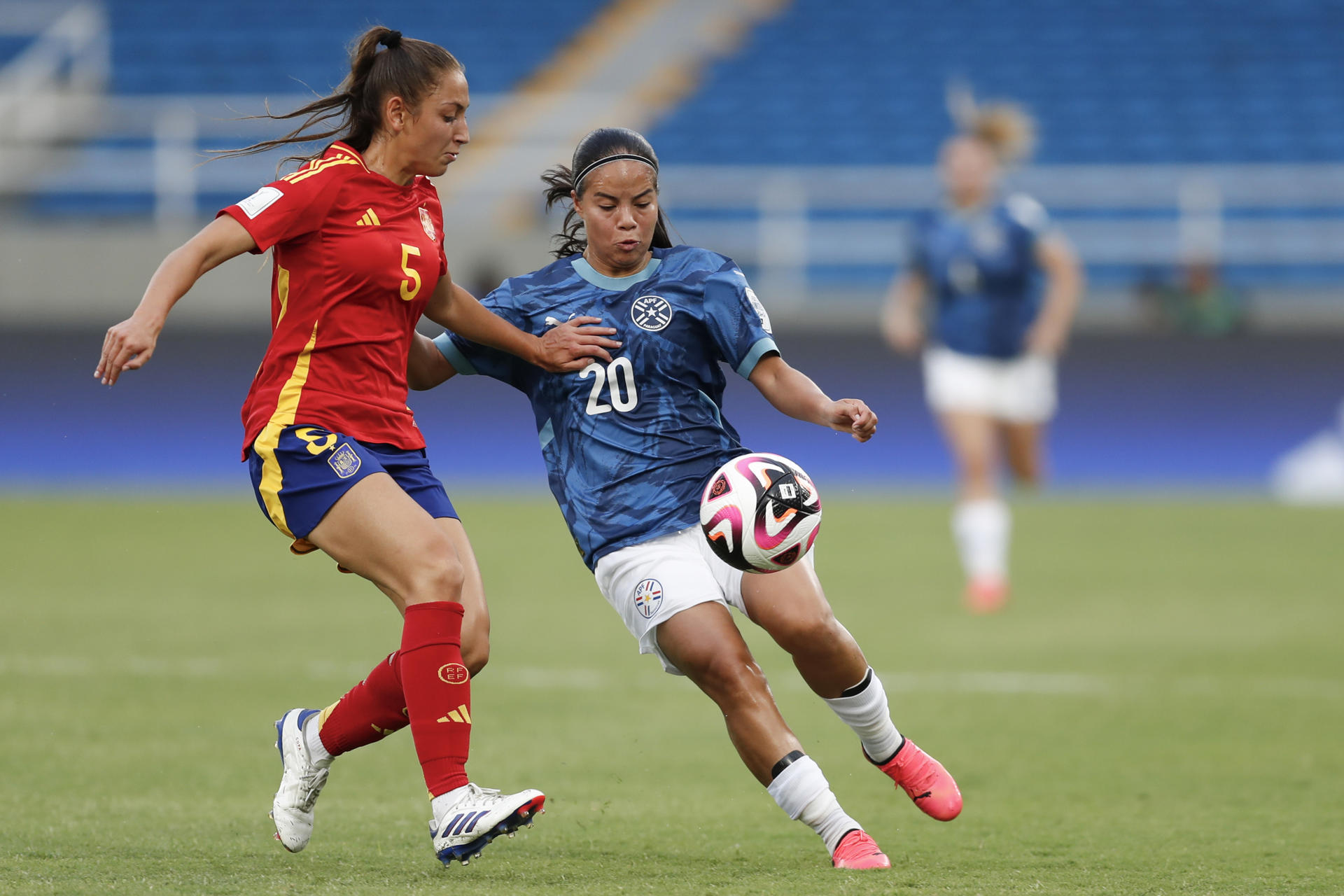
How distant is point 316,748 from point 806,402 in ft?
5.41

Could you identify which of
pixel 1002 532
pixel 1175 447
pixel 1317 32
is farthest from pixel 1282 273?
pixel 1002 532

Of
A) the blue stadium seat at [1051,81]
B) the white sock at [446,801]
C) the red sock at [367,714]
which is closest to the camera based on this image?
the white sock at [446,801]

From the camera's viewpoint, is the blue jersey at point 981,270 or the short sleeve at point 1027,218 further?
the short sleeve at point 1027,218

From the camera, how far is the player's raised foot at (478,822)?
151 inches

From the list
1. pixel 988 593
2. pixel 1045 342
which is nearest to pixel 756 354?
pixel 988 593

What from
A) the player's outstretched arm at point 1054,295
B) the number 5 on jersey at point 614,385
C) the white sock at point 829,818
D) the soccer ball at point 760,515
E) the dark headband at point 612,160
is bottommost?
the white sock at point 829,818

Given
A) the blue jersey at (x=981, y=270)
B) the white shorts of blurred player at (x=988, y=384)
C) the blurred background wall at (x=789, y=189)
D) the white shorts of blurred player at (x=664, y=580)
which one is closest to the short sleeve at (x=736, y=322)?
the white shorts of blurred player at (x=664, y=580)

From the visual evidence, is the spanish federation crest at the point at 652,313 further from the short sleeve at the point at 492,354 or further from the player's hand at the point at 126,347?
the player's hand at the point at 126,347

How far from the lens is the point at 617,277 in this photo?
4.62 m

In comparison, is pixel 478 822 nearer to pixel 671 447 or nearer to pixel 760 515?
pixel 760 515

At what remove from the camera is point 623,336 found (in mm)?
4496

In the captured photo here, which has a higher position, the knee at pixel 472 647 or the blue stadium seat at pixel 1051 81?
the blue stadium seat at pixel 1051 81

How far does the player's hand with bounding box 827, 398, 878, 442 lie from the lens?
4066mm

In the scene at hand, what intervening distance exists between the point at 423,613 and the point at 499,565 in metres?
7.40
